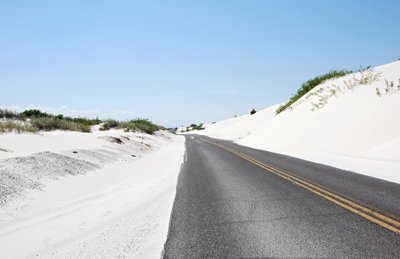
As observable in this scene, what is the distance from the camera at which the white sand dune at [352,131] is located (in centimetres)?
1683

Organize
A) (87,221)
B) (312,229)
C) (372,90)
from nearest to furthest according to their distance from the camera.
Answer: (312,229)
(87,221)
(372,90)

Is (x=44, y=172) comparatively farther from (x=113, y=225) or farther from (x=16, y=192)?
(x=113, y=225)

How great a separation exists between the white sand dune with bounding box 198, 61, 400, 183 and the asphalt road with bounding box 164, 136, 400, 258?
3987mm

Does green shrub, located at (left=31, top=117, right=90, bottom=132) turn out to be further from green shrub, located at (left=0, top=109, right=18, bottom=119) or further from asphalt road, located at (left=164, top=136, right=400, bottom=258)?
asphalt road, located at (left=164, top=136, right=400, bottom=258)

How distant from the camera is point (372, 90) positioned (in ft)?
89.7

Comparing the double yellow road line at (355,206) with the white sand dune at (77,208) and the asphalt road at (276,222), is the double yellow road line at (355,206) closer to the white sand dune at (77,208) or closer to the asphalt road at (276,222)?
the asphalt road at (276,222)

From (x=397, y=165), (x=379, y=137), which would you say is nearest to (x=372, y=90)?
(x=379, y=137)

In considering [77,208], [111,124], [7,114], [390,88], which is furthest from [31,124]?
[390,88]

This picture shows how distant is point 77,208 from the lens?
26.6 ft

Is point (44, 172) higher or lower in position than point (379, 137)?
lower

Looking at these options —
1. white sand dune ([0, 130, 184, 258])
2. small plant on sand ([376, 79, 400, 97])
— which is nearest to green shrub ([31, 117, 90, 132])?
white sand dune ([0, 130, 184, 258])

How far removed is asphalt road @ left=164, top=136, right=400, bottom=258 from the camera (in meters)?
4.88

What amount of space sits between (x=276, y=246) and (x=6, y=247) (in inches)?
155

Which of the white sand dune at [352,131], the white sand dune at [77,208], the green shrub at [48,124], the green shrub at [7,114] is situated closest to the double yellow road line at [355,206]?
the white sand dune at [352,131]
